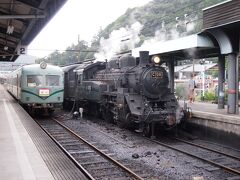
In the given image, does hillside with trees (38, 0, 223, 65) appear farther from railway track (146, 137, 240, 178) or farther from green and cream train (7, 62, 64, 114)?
railway track (146, 137, 240, 178)

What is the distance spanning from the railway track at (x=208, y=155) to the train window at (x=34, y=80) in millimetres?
7564

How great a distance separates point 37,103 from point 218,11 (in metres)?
9.51

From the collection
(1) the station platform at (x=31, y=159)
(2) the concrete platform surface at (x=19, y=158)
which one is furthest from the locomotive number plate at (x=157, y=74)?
(2) the concrete platform surface at (x=19, y=158)

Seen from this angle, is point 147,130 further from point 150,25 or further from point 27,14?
point 150,25

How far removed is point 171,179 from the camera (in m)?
7.48

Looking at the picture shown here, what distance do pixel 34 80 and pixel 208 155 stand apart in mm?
10111

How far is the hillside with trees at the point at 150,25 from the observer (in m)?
22.4

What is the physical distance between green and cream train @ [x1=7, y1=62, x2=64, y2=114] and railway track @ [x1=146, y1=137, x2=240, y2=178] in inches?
275

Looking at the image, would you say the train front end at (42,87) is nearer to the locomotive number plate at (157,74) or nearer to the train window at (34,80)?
the train window at (34,80)

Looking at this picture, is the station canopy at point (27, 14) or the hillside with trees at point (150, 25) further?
the hillside with trees at point (150, 25)

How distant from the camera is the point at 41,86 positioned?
1697cm

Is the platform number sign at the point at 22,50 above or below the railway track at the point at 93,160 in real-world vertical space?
above

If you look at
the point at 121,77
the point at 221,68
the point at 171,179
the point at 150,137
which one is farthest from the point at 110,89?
the point at 171,179

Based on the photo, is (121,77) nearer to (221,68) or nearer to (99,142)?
(99,142)
